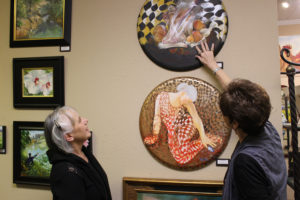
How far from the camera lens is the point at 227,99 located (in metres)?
0.78

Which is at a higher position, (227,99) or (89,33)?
(89,33)

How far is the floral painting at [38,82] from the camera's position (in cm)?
146

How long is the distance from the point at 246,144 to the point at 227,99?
18 cm

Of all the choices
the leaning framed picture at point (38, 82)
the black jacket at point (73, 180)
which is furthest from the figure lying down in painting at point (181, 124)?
the leaning framed picture at point (38, 82)

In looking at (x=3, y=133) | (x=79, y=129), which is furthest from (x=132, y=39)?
(x=3, y=133)

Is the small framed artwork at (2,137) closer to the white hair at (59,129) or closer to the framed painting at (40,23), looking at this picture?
the framed painting at (40,23)

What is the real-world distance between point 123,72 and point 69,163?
66 cm

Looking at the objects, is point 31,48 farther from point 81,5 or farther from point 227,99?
point 227,99

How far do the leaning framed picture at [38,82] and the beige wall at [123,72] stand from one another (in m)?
0.05

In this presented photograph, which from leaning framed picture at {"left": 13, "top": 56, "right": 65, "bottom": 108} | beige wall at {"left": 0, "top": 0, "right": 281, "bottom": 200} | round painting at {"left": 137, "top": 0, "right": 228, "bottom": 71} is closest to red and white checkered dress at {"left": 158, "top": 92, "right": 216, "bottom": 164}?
beige wall at {"left": 0, "top": 0, "right": 281, "bottom": 200}

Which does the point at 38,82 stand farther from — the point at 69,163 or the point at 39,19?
the point at 69,163

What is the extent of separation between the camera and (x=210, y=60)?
48.6 inches

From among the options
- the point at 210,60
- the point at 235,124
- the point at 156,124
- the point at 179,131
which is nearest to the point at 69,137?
the point at 156,124

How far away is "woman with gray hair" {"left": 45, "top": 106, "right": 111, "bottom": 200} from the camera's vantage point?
0.92m
